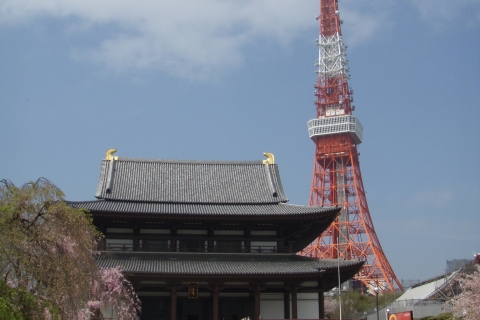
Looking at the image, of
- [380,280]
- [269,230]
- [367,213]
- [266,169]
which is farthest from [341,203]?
[269,230]

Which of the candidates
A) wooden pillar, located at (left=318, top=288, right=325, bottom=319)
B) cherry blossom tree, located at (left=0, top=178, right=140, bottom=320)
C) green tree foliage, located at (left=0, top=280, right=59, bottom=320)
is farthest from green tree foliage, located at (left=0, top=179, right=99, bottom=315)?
wooden pillar, located at (left=318, top=288, right=325, bottom=319)

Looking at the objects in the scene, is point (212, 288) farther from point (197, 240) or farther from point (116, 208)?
point (116, 208)

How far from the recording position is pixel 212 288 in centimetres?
3052

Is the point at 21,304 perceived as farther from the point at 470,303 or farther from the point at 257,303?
the point at 470,303

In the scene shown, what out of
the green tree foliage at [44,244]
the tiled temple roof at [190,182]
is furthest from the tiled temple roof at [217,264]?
the green tree foliage at [44,244]

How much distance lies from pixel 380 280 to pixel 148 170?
50720 millimetres

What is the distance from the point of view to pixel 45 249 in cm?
1581

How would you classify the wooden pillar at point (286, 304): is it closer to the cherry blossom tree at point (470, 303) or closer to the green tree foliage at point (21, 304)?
the cherry blossom tree at point (470, 303)

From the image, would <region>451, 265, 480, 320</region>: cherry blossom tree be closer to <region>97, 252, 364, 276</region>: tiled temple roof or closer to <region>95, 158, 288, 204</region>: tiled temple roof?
<region>97, 252, 364, 276</region>: tiled temple roof

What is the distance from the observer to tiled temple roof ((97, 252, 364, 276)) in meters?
29.5

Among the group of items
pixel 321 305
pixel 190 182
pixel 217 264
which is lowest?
pixel 321 305

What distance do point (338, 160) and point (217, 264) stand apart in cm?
6217

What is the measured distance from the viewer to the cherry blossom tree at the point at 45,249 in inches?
597

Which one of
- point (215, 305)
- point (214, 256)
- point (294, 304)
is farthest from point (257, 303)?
point (214, 256)
